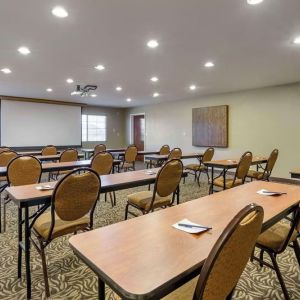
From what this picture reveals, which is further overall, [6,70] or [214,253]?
[6,70]

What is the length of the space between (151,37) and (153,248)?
3.00 m

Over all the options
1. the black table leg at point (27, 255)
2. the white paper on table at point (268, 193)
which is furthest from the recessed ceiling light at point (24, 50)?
the white paper on table at point (268, 193)

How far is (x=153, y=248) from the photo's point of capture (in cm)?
109

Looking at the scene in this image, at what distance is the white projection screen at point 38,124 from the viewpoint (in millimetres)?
8531

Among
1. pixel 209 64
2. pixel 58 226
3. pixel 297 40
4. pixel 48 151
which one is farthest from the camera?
pixel 48 151

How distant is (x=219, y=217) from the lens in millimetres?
1476

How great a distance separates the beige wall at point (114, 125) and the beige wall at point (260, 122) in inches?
139

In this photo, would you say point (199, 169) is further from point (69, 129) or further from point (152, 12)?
point (69, 129)

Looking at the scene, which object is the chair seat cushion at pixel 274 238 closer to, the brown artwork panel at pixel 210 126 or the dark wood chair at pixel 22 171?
the dark wood chair at pixel 22 171

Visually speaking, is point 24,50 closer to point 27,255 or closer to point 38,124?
point 27,255

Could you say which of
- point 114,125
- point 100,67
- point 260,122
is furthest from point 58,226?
point 114,125

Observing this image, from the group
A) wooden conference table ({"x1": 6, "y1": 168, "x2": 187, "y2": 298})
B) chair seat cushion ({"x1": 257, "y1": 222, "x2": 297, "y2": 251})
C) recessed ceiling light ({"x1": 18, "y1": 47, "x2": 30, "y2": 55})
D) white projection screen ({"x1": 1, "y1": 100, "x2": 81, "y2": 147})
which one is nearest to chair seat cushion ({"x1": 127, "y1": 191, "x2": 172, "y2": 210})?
wooden conference table ({"x1": 6, "y1": 168, "x2": 187, "y2": 298})

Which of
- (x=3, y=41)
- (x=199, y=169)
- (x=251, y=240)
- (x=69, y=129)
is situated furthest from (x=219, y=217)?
(x=69, y=129)

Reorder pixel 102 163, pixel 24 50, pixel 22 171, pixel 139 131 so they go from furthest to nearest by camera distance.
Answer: pixel 139 131 < pixel 102 163 < pixel 24 50 < pixel 22 171
